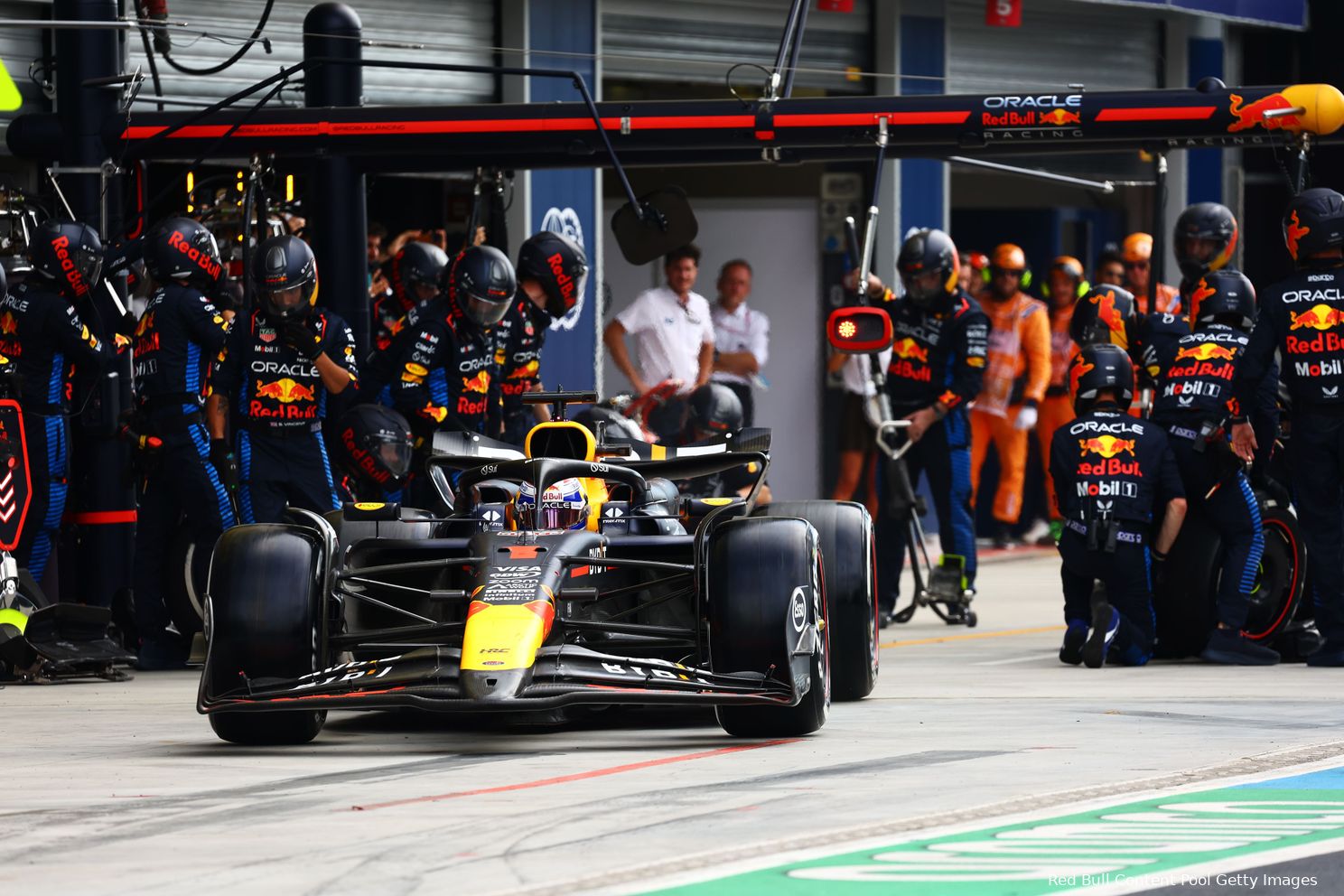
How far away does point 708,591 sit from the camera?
8.12 metres

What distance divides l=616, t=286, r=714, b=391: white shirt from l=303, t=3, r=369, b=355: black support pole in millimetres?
3333

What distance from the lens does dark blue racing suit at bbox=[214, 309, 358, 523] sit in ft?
37.9

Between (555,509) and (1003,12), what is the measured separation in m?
12.3

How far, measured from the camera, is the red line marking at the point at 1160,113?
11797 mm

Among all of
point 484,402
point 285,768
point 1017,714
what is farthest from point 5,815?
point 484,402

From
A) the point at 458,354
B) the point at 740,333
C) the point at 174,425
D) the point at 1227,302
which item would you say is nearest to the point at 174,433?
the point at 174,425

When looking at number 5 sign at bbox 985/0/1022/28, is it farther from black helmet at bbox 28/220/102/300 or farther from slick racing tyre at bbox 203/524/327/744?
slick racing tyre at bbox 203/524/327/744

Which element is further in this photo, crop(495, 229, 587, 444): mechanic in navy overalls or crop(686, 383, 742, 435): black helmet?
crop(686, 383, 742, 435): black helmet

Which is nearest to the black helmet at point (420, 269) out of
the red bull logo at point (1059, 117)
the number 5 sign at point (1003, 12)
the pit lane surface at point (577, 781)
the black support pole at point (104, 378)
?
the black support pole at point (104, 378)

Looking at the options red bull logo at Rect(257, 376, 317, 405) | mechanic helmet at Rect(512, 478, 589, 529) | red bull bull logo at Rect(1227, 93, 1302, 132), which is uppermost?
red bull bull logo at Rect(1227, 93, 1302, 132)

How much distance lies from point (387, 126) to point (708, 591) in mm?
5064

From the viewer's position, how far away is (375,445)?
36.9ft

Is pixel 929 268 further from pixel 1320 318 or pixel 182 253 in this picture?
pixel 182 253

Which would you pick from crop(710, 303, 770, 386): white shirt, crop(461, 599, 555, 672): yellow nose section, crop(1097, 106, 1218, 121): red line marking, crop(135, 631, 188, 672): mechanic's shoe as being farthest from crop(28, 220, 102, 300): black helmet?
crop(710, 303, 770, 386): white shirt
